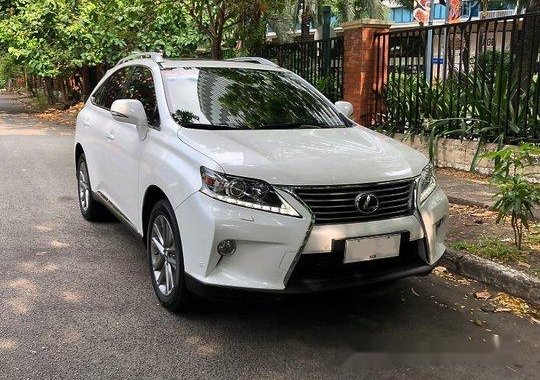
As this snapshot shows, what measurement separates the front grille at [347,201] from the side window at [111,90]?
2.71 m

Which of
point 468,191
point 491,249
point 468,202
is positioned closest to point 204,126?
point 491,249

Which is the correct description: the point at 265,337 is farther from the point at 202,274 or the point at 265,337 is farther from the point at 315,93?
the point at 315,93

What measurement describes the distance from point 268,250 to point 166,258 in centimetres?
94

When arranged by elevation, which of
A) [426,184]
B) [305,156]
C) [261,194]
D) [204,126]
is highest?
[204,126]

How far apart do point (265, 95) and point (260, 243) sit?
70.5 inches

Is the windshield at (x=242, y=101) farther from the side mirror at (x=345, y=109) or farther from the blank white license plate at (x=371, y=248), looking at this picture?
the blank white license plate at (x=371, y=248)

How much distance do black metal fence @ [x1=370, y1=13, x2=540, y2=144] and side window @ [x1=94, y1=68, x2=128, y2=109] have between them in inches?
194

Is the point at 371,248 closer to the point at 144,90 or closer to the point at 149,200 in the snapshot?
the point at 149,200

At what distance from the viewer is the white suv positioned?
325cm

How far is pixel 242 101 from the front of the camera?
4492mm

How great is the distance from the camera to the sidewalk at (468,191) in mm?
6504

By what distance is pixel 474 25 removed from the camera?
8.30 meters

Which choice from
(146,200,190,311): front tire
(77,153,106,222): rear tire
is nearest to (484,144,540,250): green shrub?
(146,200,190,311): front tire

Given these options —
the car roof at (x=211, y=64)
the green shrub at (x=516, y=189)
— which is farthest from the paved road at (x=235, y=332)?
the car roof at (x=211, y=64)
